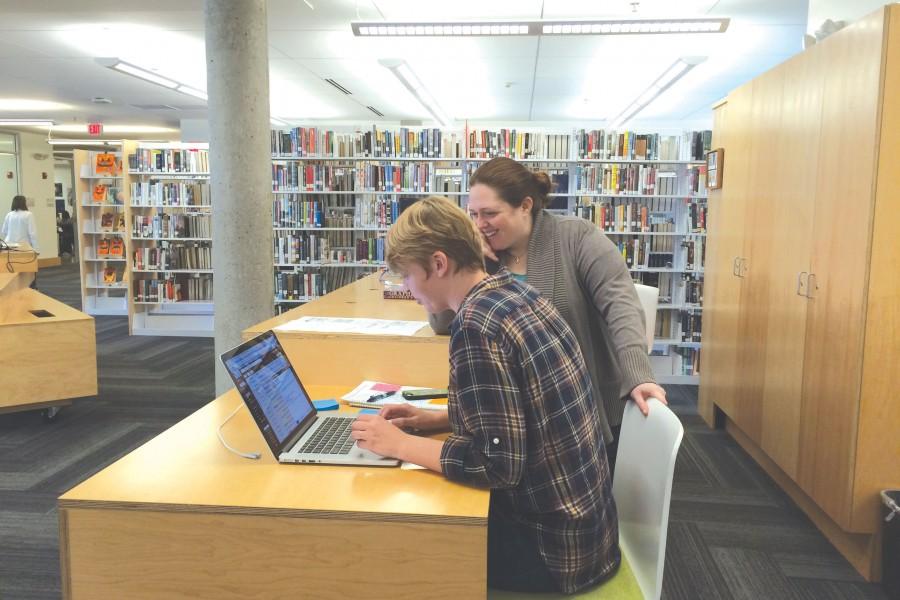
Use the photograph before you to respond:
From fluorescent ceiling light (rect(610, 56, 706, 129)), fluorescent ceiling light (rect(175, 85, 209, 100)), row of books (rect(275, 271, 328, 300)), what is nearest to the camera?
row of books (rect(275, 271, 328, 300))

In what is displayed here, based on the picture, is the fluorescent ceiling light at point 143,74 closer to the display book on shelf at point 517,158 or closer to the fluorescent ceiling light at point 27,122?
the display book on shelf at point 517,158

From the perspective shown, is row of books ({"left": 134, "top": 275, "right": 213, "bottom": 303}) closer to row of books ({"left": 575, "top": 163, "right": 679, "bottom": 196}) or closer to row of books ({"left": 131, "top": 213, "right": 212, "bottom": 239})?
row of books ({"left": 131, "top": 213, "right": 212, "bottom": 239})

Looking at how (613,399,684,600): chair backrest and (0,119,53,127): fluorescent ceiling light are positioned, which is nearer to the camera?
(613,399,684,600): chair backrest

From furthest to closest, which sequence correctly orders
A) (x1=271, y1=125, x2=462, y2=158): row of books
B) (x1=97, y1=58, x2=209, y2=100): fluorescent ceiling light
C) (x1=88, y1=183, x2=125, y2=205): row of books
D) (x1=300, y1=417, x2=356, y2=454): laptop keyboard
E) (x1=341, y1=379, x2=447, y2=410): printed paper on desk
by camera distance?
(x1=88, y1=183, x2=125, y2=205): row of books, (x1=97, y1=58, x2=209, y2=100): fluorescent ceiling light, (x1=271, y1=125, x2=462, y2=158): row of books, (x1=341, y1=379, x2=447, y2=410): printed paper on desk, (x1=300, y1=417, x2=356, y2=454): laptop keyboard

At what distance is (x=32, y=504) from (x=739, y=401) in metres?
3.73

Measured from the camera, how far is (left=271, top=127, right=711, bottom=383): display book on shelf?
575 centimetres

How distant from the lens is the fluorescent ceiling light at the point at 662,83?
6912 millimetres

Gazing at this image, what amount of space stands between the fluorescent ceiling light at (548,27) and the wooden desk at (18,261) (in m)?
2.91

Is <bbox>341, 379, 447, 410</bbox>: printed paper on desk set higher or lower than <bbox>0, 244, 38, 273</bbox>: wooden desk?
lower

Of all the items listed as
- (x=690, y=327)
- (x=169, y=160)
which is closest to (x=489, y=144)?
(x=690, y=327)

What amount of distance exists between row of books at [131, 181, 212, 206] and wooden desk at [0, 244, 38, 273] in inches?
99.5

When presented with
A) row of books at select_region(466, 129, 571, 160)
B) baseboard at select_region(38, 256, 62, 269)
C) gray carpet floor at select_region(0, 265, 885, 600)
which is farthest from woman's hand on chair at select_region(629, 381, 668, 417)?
baseboard at select_region(38, 256, 62, 269)

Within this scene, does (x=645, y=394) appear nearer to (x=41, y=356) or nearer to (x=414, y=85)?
(x=41, y=356)

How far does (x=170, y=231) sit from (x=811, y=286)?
6.47m
